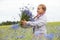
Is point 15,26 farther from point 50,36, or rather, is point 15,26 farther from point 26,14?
point 50,36

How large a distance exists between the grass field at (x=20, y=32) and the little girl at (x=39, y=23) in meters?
0.09

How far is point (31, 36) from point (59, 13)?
0.42 m

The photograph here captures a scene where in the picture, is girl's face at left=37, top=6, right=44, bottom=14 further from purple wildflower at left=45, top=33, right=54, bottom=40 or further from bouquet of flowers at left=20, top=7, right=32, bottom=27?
purple wildflower at left=45, top=33, right=54, bottom=40

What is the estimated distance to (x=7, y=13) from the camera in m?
1.85

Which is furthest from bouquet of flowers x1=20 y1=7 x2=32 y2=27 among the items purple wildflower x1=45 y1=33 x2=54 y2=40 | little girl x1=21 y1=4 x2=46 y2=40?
purple wildflower x1=45 y1=33 x2=54 y2=40

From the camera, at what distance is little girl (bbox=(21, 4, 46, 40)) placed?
1667 millimetres

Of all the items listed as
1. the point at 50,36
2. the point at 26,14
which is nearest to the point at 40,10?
the point at 26,14

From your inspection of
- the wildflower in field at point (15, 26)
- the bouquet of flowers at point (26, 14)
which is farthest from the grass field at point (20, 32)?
the bouquet of flowers at point (26, 14)

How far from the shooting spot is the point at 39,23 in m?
1.65

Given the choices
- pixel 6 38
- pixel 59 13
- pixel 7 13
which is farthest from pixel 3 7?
pixel 59 13

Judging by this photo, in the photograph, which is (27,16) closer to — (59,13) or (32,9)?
(32,9)

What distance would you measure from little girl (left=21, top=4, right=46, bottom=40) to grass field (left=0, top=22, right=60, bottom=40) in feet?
0.28

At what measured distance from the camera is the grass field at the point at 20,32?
1812 mm

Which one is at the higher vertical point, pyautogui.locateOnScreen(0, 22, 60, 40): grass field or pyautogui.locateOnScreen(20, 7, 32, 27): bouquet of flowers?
pyautogui.locateOnScreen(20, 7, 32, 27): bouquet of flowers
